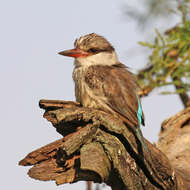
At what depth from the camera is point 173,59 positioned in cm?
712

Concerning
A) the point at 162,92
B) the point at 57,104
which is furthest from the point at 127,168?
the point at 162,92

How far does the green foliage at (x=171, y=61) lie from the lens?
6.79 metres

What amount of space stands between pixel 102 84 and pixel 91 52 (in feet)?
2.74

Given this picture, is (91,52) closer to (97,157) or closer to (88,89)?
(88,89)

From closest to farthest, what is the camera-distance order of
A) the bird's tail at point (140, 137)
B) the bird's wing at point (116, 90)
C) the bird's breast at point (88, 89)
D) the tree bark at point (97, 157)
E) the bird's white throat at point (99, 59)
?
the tree bark at point (97, 157) < the bird's tail at point (140, 137) < the bird's wing at point (116, 90) < the bird's breast at point (88, 89) < the bird's white throat at point (99, 59)

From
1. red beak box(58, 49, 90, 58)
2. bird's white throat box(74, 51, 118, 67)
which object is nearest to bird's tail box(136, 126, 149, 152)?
bird's white throat box(74, 51, 118, 67)

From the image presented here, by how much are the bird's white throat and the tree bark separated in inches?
51.5

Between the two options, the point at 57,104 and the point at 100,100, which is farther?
the point at 100,100

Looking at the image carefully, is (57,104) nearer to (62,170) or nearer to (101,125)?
(101,125)

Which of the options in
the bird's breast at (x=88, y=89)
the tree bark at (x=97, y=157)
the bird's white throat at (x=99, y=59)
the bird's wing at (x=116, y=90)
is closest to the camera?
the tree bark at (x=97, y=157)

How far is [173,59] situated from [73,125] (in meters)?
3.23

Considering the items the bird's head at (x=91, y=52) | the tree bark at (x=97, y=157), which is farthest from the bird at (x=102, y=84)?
the tree bark at (x=97, y=157)

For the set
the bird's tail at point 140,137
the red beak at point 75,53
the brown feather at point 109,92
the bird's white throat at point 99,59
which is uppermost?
the red beak at point 75,53

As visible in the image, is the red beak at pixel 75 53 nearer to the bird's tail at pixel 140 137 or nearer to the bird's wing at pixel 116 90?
the bird's wing at pixel 116 90
